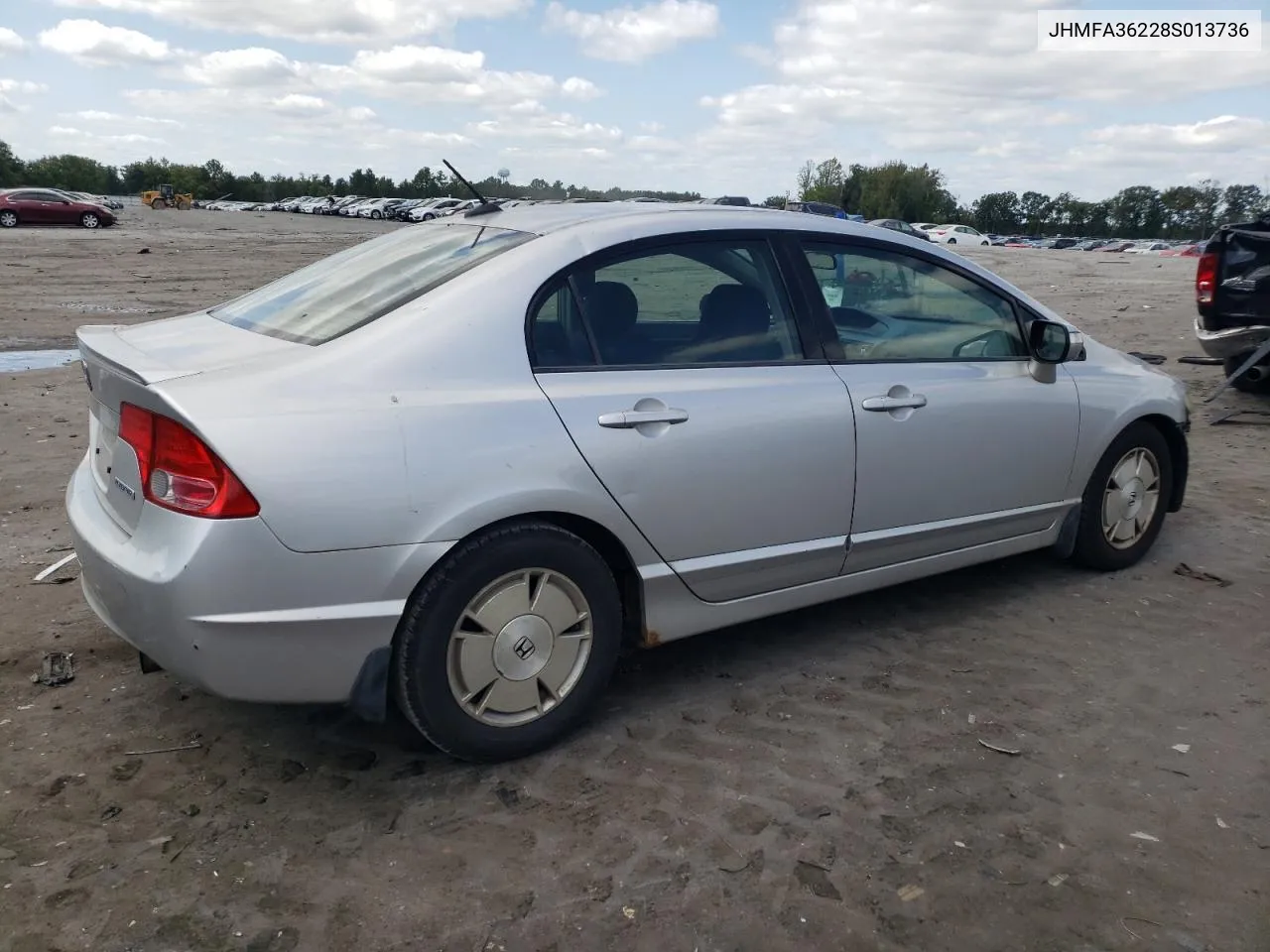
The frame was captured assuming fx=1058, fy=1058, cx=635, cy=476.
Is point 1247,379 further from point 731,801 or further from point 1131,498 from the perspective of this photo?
point 731,801

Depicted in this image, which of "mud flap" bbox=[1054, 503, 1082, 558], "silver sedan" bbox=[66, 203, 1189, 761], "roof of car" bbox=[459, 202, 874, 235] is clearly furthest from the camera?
"mud flap" bbox=[1054, 503, 1082, 558]

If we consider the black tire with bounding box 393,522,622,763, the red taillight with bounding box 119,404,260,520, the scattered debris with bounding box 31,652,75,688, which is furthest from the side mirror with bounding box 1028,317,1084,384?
the scattered debris with bounding box 31,652,75,688

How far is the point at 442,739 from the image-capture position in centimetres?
304

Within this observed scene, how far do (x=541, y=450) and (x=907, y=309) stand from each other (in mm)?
1810

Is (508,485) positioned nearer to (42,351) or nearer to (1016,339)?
(1016,339)

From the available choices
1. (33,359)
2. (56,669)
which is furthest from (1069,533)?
(33,359)

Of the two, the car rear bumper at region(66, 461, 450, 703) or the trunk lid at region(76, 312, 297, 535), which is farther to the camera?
the trunk lid at region(76, 312, 297, 535)

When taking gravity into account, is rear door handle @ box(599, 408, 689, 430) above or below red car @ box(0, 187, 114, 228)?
below

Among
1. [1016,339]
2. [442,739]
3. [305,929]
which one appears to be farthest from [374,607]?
[1016,339]

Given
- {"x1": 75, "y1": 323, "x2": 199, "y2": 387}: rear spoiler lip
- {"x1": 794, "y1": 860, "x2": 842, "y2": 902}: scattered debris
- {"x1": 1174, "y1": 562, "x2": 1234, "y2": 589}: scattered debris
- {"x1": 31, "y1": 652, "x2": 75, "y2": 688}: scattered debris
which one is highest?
{"x1": 75, "y1": 323, "x2": 199, "y2": 387}: rear spoiler lip

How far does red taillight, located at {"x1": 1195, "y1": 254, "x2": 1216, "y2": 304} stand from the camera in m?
8.49

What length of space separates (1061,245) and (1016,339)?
6768 cm

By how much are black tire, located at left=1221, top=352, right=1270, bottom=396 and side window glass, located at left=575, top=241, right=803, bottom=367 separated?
623cm

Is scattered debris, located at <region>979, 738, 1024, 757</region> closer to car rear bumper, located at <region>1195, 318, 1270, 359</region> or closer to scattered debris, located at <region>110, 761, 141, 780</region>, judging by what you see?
scattered debris, located at <region>110, 761, 141, 780</region>
